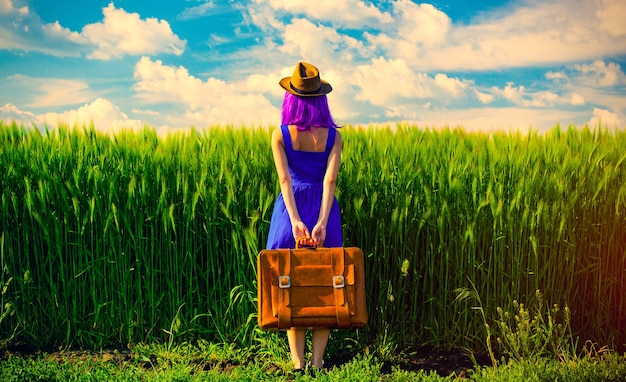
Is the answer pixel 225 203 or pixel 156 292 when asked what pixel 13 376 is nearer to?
pixel 156 292

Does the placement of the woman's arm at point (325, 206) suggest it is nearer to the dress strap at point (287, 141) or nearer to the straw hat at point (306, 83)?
the dress strap at point (287, 141)

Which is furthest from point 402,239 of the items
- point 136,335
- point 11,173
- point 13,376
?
point 11,173

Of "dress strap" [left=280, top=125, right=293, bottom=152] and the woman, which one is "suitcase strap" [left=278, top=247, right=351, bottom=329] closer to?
the woman

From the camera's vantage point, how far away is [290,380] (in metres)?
4.17

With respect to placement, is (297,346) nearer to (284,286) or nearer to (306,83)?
(284,286)

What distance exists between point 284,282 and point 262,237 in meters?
0.83

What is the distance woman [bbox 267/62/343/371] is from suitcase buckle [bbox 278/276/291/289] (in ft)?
0.82

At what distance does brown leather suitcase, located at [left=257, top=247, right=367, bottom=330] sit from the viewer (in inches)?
151

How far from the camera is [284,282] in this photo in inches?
150

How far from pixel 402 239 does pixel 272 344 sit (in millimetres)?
1133

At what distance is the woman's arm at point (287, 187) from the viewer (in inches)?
153

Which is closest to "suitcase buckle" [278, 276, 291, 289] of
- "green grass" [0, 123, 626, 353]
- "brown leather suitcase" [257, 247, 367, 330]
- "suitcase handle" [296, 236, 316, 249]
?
"brown leather suitcase" [257, 247, 367, 330]

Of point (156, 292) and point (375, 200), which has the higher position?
point (375, 200)

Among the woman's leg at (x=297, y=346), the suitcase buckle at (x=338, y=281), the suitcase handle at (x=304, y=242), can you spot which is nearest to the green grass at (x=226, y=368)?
the woman's leg at (x=297, y=346)
